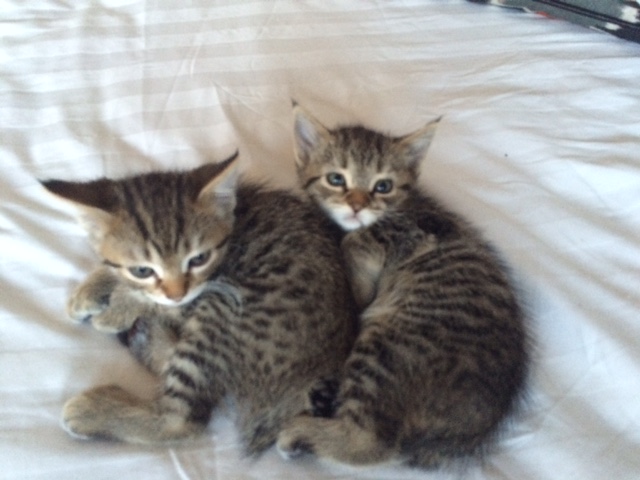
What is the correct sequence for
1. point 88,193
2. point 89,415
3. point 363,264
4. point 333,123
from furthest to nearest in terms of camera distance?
point 333,123
point 363,264
point 88,193
point 89,415

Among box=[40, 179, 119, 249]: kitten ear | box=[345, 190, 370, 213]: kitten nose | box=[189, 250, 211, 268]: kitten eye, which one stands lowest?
box=[189, 250, 211, 268]: kitten eye

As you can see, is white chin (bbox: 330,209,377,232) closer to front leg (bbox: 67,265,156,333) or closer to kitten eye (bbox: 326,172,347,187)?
kitten eye (bbox: 326,172,347,187)

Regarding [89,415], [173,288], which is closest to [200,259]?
[173,288]

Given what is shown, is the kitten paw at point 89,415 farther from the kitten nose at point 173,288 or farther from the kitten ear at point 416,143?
the kitten ear at point 416,143

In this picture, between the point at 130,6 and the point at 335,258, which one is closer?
the point at 335,258

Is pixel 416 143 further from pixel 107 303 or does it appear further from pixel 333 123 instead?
pixel 107 303

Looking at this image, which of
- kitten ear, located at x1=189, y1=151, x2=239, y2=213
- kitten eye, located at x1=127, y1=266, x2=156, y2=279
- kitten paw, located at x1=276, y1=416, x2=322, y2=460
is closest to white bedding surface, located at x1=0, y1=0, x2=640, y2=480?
kitten paw, located at x1=276, y1=416, x2=322, y2=460

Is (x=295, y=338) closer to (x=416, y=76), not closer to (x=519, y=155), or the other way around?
(x=519, y=155)

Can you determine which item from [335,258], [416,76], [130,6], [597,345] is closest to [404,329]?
[335,258]
